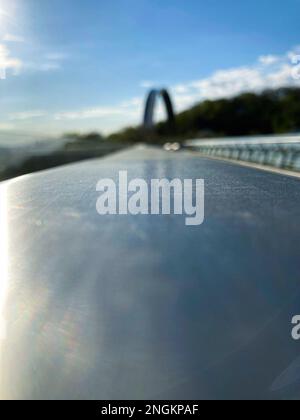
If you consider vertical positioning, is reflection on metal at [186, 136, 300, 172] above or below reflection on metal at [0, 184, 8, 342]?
above

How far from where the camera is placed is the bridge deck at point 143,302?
2270 mm

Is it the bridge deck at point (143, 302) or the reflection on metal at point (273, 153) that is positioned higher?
the reflection on metal at point (273, 153)

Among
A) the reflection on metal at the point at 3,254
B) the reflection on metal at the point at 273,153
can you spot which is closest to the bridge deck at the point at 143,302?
the reflection on metal at the point at 3,254

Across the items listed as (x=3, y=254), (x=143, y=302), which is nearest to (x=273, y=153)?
(x=3, y=254)

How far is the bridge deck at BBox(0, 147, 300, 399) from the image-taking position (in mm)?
2270

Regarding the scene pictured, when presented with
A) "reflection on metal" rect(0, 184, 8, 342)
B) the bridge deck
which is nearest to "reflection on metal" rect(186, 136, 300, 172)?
the bridge deck

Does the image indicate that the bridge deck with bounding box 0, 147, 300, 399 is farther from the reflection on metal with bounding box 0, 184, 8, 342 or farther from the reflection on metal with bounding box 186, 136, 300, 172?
the reflection on metal with bounding box 186, 136, 300, 172

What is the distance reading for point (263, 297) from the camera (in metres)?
2.98

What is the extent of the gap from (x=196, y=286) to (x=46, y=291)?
2.84 ft

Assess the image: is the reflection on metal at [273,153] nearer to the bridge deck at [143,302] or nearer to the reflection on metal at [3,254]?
the bridge deck at [143,302]

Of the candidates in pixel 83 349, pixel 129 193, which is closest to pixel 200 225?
pixel 129 193

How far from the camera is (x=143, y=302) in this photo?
292 centimetres

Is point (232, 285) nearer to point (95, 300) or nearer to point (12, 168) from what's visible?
point (95, 300)
